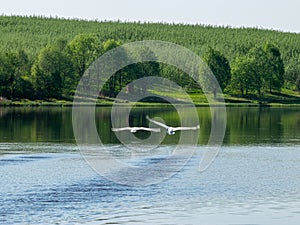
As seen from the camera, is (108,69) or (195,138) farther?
(108,69)

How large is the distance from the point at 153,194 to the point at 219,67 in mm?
119675

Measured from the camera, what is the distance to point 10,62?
132m

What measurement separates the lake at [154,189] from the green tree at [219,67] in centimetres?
9005

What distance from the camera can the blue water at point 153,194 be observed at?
1309 inches

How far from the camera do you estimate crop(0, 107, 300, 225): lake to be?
33.5 metres

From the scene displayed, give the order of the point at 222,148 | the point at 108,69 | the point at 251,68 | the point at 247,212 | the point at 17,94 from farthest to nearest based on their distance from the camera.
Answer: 1. the point at 251,68
2. the point at 108,69
3. the point at 17,94
4. the point at 222,148
5. the point at 247,212

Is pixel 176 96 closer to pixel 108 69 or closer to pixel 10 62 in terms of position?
pixel 108 69

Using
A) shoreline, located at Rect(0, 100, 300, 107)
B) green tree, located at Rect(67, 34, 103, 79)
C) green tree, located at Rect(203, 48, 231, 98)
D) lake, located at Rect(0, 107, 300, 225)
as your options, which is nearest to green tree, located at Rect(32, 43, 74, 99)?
green tree, located at Rect(67, 34, 103, 79)

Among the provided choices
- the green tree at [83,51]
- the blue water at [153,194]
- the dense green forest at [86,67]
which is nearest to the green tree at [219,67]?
the dense green forest at [86,67]

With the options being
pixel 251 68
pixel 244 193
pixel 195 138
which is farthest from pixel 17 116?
pixel 251 68

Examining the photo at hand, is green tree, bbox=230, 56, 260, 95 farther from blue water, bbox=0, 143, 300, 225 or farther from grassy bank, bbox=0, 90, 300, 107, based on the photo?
blue water, bbox=0, 143, 300, 225

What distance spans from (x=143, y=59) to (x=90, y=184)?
364 ft

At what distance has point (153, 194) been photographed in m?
38.3

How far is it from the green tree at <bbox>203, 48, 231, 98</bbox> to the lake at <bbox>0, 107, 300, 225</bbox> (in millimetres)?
90050
